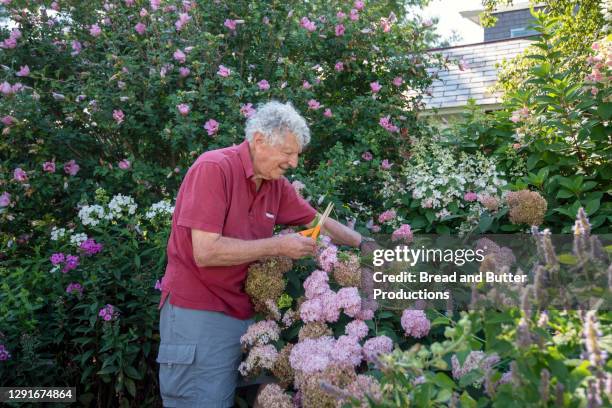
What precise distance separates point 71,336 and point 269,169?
1724 mm

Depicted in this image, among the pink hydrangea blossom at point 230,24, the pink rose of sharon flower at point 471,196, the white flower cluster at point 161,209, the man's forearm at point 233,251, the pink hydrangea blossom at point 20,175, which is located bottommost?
the man's forearm at point 233,251

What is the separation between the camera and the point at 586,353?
1.34 meters

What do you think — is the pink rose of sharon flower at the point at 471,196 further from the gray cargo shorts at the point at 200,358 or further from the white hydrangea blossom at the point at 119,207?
the white hydrangea blossom at the point at 119,207

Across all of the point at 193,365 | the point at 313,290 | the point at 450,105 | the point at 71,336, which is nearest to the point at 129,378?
the point at 71,336

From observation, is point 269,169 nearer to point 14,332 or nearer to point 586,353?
point 586,353

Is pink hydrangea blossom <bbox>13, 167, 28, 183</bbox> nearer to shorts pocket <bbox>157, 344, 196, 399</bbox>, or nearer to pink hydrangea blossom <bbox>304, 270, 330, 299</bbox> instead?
shorts pocket <bbox>157, 344, 196, 399</bbox>

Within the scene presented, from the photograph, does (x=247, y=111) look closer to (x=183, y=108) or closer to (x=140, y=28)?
(x=183, y=108)

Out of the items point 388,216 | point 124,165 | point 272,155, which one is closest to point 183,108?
point 124,165

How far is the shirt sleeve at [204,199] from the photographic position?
2.39 m

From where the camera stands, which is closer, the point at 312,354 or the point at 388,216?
the point at 312,354

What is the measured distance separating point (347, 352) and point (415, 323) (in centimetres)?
41

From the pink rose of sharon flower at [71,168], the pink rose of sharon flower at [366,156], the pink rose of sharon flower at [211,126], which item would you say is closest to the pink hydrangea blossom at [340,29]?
the pink rose of sharon flower at [366,156]

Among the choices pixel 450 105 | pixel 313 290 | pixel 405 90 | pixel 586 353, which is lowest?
pixel 586 353

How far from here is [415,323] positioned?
2.47 meters
